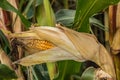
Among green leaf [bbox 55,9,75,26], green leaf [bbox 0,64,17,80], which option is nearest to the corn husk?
green leaf [bbox 0,64,17,80]

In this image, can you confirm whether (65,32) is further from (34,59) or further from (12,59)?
(12,59)

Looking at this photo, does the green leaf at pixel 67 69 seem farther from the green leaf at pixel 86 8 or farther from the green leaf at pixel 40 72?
the green leaf at pixel 40 72

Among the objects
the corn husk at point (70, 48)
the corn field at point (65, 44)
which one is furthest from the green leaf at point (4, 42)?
the corn husk at point (70, 48)

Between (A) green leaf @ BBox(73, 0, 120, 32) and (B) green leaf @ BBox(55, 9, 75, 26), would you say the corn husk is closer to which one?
(A) green leaf @ BBox(73, 0, 120, 32)

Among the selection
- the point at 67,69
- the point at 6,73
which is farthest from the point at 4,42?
the point at 67,69

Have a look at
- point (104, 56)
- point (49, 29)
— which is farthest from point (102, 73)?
point (49, 29)

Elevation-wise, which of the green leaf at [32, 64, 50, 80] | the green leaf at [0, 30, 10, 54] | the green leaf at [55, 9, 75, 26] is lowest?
the green leaf at [32, 64, 50, 80]

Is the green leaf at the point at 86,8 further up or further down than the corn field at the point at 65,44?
further up
